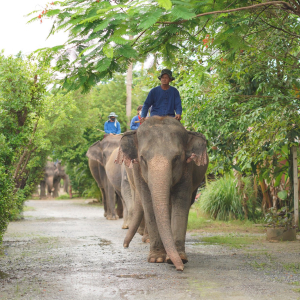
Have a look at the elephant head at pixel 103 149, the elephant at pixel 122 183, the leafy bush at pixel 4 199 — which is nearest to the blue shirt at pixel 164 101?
the leafy bush at pixel 4 199

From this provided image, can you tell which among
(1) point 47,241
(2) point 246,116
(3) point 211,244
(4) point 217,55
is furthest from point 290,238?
(1) point 47,241

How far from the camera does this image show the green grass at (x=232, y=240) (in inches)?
395

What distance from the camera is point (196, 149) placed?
7914 mm

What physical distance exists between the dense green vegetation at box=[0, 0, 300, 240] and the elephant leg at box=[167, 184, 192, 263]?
206 centimetres

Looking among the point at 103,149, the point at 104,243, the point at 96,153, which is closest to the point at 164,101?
the point at 104,243

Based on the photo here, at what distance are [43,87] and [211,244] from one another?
198 inches

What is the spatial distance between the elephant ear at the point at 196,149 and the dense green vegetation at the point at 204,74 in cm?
141

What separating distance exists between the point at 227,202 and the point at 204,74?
6.28m

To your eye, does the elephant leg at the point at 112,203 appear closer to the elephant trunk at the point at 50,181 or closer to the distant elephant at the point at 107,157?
the distant elephant at the point at 107,157

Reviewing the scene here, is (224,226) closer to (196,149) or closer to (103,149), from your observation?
(103,149)

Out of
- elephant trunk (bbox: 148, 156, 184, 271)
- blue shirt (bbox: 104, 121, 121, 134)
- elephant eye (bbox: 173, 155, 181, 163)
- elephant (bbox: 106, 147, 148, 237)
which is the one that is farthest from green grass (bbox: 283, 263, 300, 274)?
blue shirt (bbox: 104, 121, 121, 134)

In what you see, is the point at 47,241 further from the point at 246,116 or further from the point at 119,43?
the point at 119,43

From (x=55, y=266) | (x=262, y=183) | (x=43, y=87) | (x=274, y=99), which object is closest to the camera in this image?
(x=55, y=266)

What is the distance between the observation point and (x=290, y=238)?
1065cm
